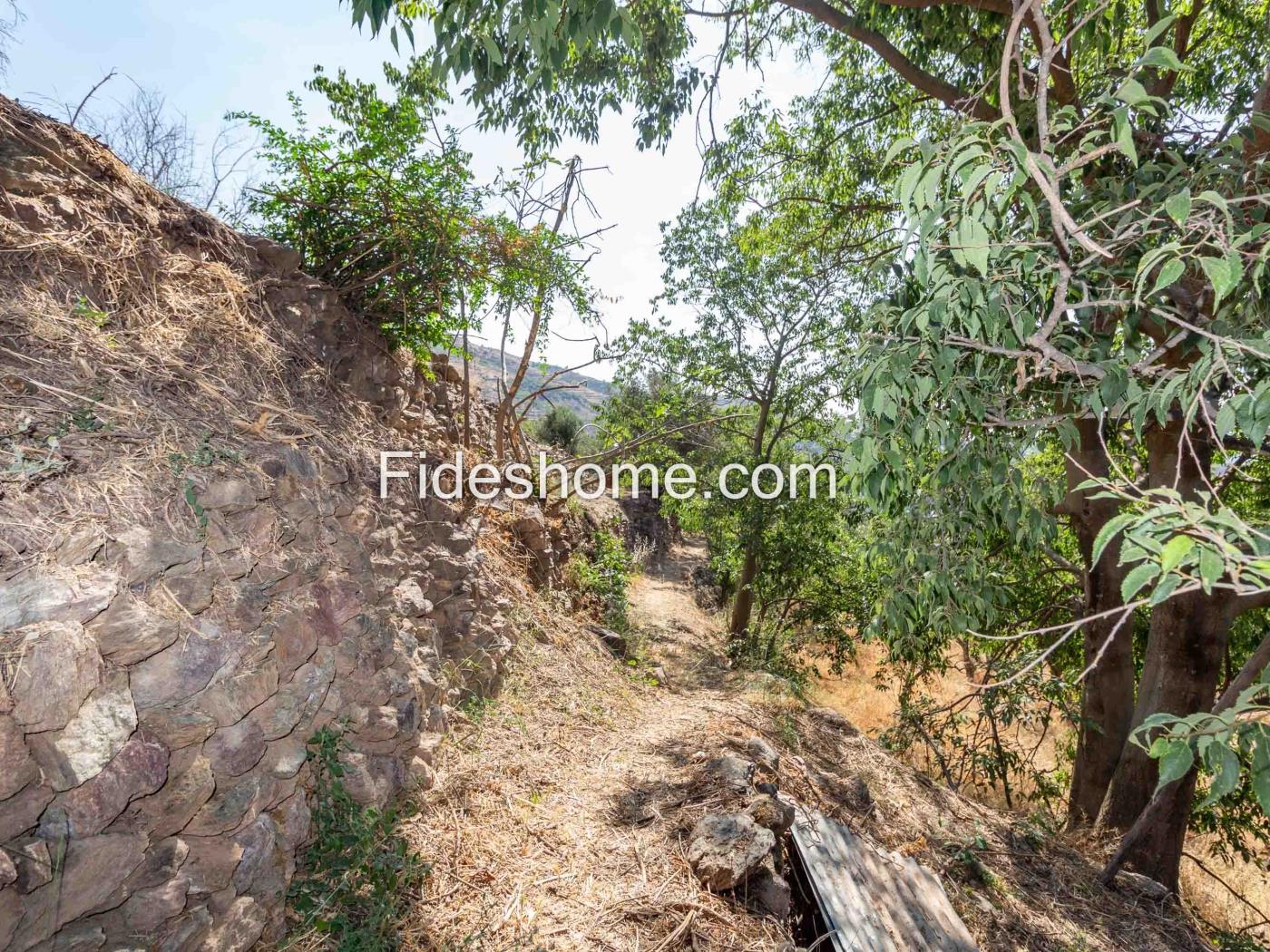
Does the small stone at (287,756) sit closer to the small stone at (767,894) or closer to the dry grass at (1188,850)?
the small stone at (767,894)

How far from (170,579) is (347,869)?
3.98 feet

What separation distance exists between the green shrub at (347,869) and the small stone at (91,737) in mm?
673

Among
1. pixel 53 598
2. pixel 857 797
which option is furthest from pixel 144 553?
pixel 857 797

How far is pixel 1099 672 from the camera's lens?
Answer: 491 centimetres

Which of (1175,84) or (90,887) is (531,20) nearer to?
(90,887)

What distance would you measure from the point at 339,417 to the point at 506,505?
7.41ft

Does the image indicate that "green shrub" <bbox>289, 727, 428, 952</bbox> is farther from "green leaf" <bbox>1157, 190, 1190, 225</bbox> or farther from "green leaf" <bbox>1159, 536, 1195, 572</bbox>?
"green leaf" <bbox>1157, 190, 1190, 225</bbox>

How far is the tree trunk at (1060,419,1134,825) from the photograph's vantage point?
189 inches

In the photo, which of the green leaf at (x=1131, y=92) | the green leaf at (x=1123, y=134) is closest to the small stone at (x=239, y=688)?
the green leaf at (x=1123, y=134)

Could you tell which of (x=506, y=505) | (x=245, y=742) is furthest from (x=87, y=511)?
(x=506, y=505)

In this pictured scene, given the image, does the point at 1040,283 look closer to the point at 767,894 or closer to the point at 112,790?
the point at 767,894

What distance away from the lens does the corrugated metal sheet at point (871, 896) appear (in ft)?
8.30

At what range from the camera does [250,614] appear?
2268 mm

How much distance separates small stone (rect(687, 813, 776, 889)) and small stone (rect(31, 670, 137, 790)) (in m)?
2.21
